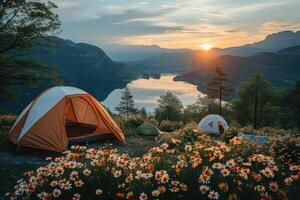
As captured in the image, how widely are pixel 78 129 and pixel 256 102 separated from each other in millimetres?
32873

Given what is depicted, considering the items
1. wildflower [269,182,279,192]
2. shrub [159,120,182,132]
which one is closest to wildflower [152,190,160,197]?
wildflower [269,182,279,192]

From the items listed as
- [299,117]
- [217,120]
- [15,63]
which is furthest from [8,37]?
[299,117]

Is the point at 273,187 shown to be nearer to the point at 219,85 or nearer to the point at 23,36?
the point at 23,36

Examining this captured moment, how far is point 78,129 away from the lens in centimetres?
1352

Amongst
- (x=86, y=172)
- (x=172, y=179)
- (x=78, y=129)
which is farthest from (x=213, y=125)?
(x=86, y=172)

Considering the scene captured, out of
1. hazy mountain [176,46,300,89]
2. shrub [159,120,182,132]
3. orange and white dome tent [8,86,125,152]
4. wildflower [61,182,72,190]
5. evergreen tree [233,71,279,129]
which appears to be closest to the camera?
wildflower [61,182,72,190]

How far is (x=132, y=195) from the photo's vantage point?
4574mm

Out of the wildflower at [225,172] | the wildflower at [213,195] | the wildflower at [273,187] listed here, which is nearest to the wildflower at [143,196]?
the wildflower at [213,195]

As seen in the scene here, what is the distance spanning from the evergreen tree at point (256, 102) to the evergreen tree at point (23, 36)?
29.0 meters

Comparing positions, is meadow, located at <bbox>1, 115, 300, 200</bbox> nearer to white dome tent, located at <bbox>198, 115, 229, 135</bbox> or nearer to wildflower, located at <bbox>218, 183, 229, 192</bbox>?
wildflower, located at <bbox>218, 183, 229, 192</bbox>

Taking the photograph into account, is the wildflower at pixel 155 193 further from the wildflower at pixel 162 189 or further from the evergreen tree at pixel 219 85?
the evergreen tree at pixel 219 85

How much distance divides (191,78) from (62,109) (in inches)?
7262

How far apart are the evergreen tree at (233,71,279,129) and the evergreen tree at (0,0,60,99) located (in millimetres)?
28977

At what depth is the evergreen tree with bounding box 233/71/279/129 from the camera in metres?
43.4
